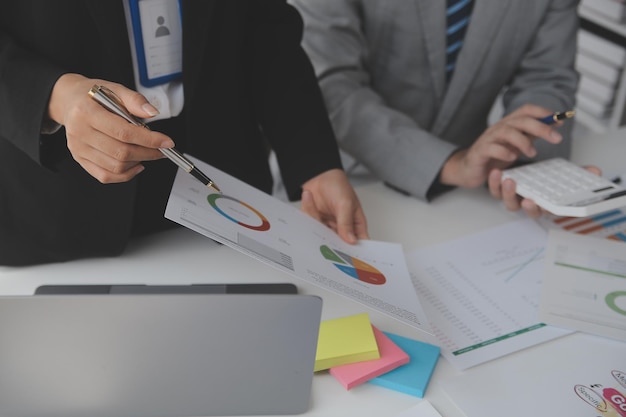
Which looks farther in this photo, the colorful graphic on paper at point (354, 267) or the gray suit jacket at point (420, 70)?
the gray suit jacket at point (420, 70)

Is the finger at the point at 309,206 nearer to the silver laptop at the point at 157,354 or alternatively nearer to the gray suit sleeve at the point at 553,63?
the silver laptop at the point at 157,354

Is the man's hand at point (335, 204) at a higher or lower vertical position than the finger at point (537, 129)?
Result: lower

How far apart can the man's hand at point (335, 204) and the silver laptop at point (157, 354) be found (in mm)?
324

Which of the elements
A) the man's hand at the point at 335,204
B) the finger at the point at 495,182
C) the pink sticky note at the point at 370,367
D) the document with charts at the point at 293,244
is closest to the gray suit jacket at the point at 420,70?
the finger at the point at 495,182

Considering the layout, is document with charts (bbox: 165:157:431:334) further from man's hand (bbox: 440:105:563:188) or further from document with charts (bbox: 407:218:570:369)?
man's hand (bbox: 440:105:563:188)

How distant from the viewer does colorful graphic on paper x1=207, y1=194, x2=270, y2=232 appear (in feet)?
2.81

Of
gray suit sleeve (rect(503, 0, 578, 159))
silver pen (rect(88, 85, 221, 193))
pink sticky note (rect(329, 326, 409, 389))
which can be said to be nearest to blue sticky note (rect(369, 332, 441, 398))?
pink sticky note (rect(329, 326, 409, 389))

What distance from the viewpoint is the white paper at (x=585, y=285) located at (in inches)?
39.3

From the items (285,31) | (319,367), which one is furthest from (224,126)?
(319,367)

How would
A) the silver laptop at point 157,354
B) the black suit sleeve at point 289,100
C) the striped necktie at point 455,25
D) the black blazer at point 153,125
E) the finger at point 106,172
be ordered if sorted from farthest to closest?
the striped necktie at point 455,25 < the black suit sleeve at point 289,100 < the black blazer at point 153,125 < the finger at point 106,172 < the silver laptop at point 157,354

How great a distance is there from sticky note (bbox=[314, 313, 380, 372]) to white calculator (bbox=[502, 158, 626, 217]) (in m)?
0.42

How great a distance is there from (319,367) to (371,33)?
885 millimetres

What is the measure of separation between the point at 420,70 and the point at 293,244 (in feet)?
2.60

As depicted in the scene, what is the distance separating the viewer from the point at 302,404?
0.82 meters
